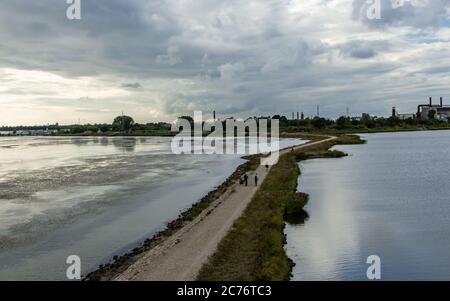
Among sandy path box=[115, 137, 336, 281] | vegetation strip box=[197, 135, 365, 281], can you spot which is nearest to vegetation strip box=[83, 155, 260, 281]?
sandy path box=[115, 137, 336, 281]

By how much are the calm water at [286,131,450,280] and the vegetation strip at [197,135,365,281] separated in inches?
44.0

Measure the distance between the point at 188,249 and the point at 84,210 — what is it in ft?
63.3

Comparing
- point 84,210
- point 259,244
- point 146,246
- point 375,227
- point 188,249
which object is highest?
Answer: point 259,244

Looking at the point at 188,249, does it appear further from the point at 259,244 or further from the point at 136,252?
the point at 259,244

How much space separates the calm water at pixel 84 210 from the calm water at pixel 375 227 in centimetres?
1117

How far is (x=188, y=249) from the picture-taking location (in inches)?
975

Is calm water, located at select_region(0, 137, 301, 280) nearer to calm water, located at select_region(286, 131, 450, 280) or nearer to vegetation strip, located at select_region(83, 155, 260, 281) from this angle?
vegetation strip, located at select_region(83, 155, 260, 281)

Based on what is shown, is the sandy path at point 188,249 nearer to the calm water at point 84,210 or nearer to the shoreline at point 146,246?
the shoreline at point 146,246

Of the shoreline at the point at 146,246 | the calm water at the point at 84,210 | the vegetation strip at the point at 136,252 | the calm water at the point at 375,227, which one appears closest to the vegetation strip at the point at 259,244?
the calm water at the point at 375,227

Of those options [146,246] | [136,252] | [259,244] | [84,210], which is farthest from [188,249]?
[84,210]

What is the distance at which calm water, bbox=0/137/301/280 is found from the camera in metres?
27.4

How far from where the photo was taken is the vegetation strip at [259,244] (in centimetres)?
2044

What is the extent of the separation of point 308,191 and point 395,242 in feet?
66.2
